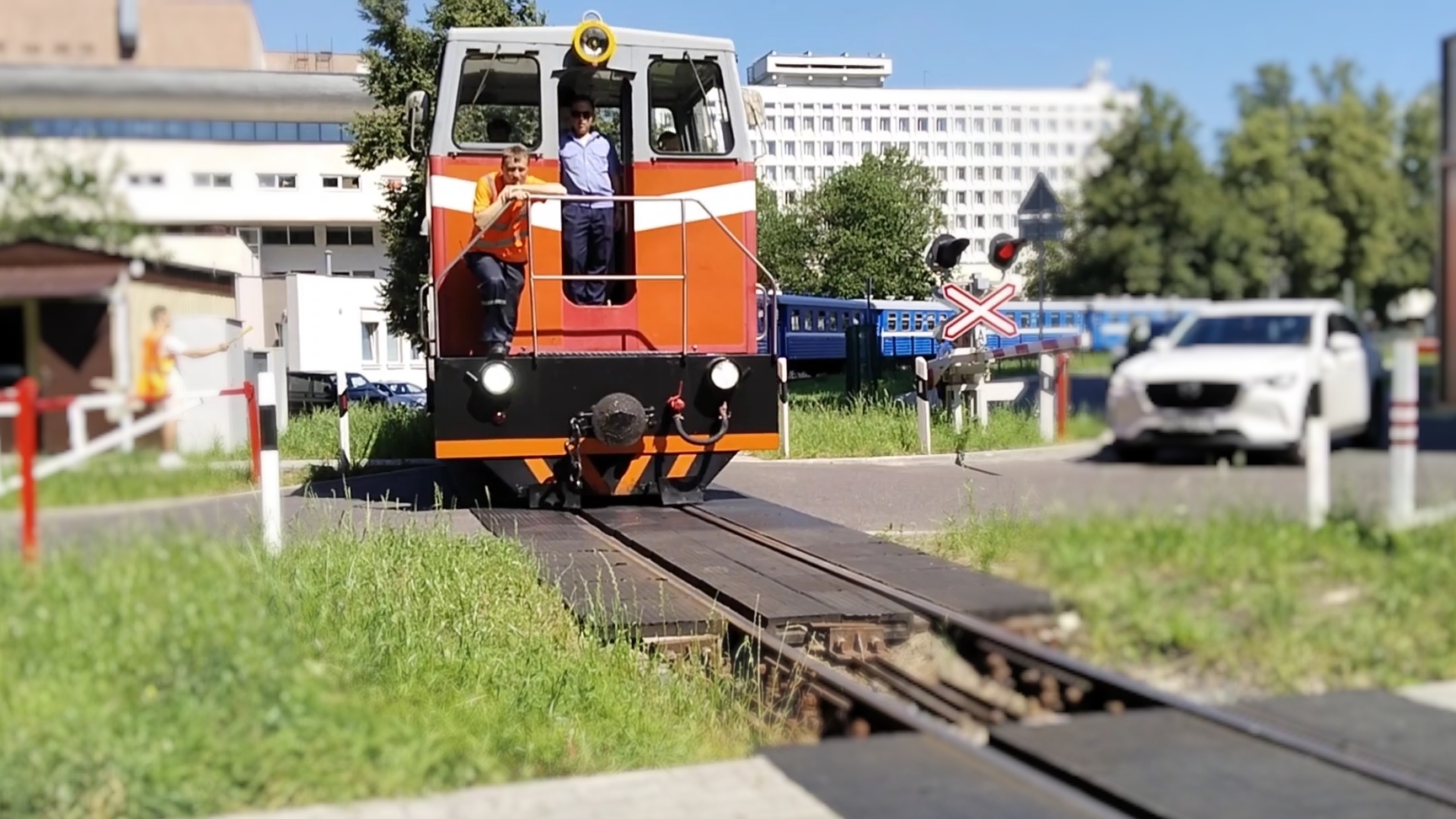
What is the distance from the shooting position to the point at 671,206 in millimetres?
9281

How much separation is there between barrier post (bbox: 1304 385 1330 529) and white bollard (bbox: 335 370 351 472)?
290 inches

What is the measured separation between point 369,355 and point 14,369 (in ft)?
24.8

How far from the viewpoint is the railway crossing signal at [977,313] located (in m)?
3.65

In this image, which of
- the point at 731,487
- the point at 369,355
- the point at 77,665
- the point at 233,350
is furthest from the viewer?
the point at 731,487

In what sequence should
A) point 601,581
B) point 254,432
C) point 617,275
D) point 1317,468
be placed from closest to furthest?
point 1317,468 < point 254,432 < point 601,581 < point 617,275

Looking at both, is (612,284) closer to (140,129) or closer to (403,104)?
(403,104)

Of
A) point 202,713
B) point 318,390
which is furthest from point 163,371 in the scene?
point 318,390

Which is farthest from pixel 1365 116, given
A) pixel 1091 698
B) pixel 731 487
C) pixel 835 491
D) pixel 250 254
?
pixel 731 487

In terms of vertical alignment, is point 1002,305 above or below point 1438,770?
A: above

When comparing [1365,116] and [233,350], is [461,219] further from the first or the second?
[1365,116]

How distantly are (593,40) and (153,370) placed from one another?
596 centimetres

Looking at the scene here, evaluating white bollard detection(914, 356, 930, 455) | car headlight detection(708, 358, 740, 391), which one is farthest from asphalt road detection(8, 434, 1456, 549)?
car headlight detection(708, 358, 740, 391)

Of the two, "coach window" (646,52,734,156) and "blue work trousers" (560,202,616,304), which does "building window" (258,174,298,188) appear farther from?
"coach window" (646,52,734,156)

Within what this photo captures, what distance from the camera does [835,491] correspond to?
11047mm
